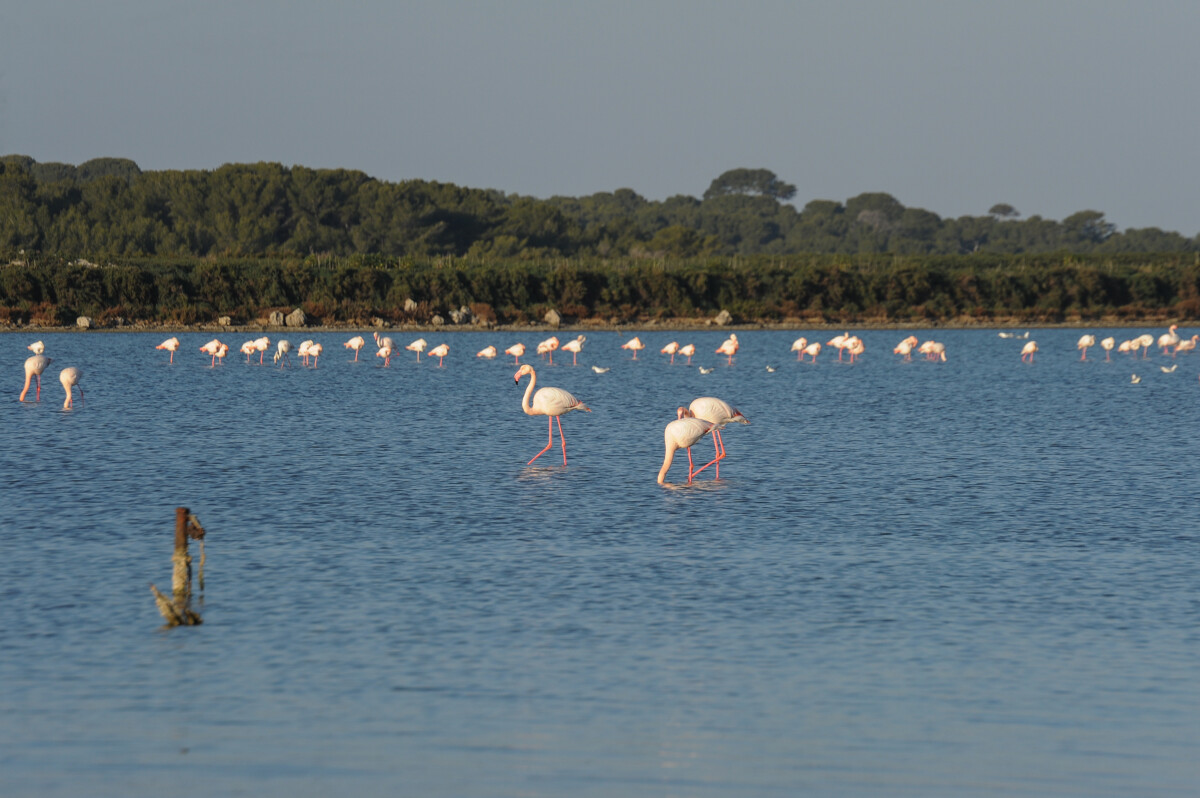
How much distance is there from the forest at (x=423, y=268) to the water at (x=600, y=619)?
50779 millimetres

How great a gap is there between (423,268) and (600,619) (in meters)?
73.1

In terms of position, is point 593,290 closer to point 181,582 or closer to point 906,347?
point 906,347

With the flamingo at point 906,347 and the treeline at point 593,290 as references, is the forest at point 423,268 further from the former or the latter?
the flamingo at point 906,347

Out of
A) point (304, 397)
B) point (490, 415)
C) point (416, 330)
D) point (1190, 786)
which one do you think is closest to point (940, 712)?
point (1190, 786)

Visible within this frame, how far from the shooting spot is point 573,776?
7719 mm

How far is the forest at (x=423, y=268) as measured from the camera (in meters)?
74.1

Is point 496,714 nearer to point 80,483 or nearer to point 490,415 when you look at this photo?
point 80,483

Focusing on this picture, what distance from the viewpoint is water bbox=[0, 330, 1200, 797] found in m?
8.00

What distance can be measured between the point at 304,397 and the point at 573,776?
94.0ft

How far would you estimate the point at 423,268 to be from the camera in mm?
83062

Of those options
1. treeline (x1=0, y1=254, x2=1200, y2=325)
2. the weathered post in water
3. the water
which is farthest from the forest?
the weathered post in water

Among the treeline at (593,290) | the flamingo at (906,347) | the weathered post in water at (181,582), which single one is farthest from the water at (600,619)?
the treeline at (593,290)

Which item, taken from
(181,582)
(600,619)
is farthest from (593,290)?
(181,582)

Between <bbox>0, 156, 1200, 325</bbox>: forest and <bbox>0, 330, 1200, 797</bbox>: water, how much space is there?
167 ft
